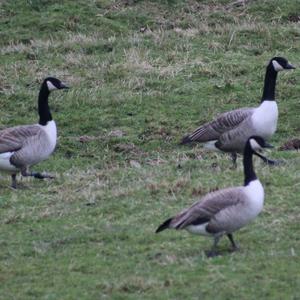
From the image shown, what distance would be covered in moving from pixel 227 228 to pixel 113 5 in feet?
48.3

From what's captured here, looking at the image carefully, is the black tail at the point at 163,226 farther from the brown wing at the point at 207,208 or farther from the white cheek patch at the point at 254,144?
the white cheek patch at the point at 254,144

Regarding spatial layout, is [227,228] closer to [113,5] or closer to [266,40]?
[266,40]

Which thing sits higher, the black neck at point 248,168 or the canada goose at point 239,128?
the black neck at point 248,168

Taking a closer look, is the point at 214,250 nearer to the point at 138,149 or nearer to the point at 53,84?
the point at 53,84

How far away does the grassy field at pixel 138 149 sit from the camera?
9.20 meters

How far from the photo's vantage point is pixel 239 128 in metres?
13.4

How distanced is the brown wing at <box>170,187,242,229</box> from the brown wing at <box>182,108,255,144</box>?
3.97 metres

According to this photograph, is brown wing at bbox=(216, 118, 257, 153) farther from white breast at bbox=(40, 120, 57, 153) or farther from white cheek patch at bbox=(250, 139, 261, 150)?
white cheek patch at bbox=(250, 139, 261, 150)

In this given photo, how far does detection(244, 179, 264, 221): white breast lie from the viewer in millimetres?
9367

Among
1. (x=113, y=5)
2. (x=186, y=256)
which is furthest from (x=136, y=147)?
(x=113, y=5)

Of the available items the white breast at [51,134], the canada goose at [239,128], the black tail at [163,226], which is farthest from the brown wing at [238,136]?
Result: the black tail at [163,226]

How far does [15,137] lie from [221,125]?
2928 mm

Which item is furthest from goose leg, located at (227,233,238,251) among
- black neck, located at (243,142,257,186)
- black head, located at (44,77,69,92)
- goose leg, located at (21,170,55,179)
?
black head, located at (44,77,69,92)

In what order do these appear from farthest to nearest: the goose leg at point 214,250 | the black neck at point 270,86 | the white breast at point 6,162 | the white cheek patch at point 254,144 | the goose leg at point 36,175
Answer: the black neck at point 270,86 → the goose leg at point 36,175 → the white breast at point 6,162 → the white cheek patch at point 254,144 → the goose leg at point 214,250
